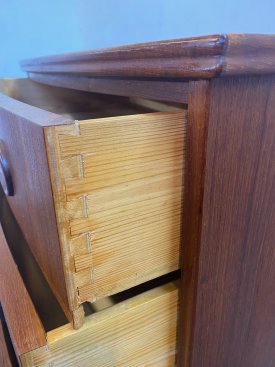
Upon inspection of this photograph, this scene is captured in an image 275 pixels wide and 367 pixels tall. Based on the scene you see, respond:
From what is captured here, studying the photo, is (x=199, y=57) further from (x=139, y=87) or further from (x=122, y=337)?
(x=122, y=337)

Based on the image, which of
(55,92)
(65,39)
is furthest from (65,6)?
(55,92)

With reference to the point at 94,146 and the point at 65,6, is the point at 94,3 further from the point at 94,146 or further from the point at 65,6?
the point at 94,146

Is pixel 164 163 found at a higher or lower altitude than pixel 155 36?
lower

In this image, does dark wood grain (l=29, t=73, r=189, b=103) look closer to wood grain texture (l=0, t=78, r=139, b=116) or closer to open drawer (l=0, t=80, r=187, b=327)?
open drawer (l=0, t=80, r=187, b=327)

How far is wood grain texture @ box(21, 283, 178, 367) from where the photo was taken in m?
0.33

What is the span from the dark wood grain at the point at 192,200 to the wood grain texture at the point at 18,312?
0.18 meters

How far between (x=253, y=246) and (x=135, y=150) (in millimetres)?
209

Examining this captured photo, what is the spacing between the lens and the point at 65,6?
136 cm

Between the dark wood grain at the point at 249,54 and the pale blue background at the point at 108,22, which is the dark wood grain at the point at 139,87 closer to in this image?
the dark wood grain at the point at 249,54

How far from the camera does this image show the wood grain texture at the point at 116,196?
26cm

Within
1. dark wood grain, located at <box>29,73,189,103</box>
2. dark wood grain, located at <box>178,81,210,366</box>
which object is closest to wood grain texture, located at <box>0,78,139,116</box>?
dark wood grain, located at <box>29,73,189,103</box>

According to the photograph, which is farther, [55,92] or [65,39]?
[65,39]

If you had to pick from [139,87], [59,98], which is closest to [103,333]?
[139,87]

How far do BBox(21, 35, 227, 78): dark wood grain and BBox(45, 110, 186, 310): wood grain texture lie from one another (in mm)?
49
